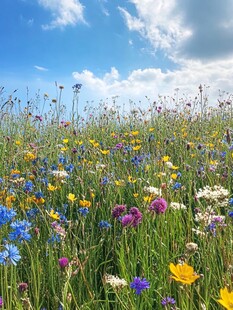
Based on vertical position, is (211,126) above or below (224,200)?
above

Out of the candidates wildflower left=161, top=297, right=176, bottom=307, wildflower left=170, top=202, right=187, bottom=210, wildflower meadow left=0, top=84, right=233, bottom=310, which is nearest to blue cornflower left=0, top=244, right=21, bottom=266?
wildflower meadow left=0, top=84, right=233, bottom=310

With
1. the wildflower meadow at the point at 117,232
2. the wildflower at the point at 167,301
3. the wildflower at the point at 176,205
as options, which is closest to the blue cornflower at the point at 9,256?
the wildflower meadow at the point at 117,232

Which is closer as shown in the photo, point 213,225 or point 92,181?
point 213,225

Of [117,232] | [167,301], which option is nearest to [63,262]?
[167,301]

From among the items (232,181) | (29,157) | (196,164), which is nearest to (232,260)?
(232,181)

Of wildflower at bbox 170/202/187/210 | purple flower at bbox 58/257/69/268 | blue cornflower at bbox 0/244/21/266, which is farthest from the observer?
wildflower at bbox 170/202/187/210

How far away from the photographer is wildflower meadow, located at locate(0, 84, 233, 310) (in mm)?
1343

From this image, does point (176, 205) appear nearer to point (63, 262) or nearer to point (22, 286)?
point (63, 262)

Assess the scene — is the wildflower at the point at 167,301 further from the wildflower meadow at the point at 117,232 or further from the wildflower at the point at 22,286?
the wildflower at the point at 22,286

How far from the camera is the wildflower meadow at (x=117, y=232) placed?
4.41ft

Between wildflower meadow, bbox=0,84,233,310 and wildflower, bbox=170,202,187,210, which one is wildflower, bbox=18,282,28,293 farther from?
wildflower, bbox=170,202,187,210

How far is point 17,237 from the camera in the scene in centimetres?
135

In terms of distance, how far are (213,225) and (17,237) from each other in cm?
87

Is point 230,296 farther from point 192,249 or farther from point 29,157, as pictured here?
point 29,157
